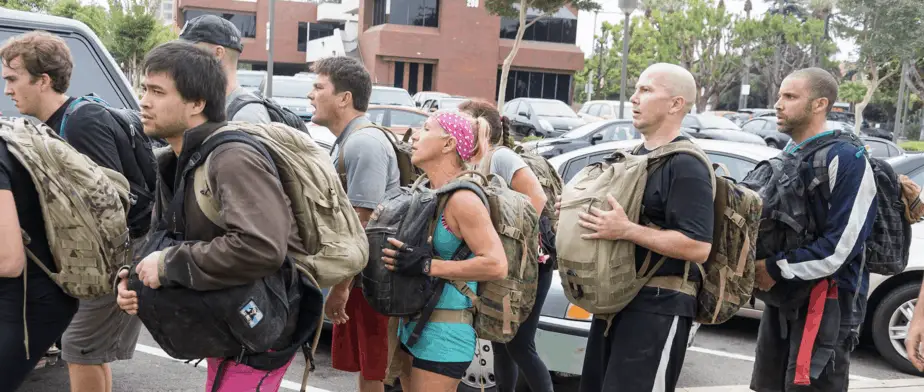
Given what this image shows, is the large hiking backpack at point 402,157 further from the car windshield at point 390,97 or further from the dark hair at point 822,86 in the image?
the car windshield at point 390,97

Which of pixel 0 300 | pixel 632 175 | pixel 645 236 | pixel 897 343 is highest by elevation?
pixel 632 175

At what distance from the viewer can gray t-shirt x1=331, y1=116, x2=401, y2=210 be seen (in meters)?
3.94

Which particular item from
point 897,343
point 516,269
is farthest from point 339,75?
point 897,343

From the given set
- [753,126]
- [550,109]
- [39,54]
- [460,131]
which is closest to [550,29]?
[550,109]

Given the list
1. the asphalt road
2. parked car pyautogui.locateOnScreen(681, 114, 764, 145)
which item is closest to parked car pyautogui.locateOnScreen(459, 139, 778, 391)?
the asphalt road

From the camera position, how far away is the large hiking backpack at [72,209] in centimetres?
289

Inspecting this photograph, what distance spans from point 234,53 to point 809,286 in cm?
315

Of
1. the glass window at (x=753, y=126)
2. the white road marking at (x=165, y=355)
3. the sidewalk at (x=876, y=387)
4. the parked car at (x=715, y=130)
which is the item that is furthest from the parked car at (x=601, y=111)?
the sidewalk at (x=876, y=387)

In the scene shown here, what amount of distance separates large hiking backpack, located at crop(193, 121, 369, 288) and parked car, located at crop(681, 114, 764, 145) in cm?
1921

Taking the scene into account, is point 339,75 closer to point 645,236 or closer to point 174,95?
point 174,95

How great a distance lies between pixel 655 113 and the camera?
131 inches

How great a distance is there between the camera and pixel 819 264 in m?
3.59

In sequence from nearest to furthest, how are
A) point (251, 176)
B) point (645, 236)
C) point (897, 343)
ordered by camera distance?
point (251, 176) → point (645, 236) → point (897, 343)

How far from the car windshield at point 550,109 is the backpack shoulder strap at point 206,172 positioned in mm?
24850
